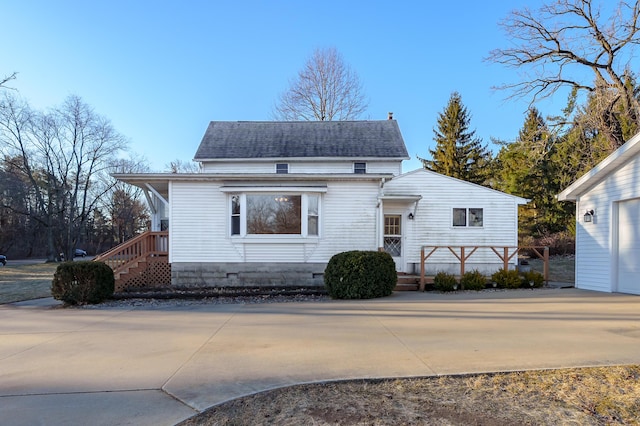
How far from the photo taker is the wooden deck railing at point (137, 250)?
38.3 feet

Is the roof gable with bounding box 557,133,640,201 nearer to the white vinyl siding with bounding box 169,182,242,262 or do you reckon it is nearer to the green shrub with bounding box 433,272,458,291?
the green shrub with bounding box 433,272,458,291

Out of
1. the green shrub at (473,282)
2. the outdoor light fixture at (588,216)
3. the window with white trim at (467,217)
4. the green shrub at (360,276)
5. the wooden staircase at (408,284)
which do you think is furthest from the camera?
the window with white trim at (467,217)

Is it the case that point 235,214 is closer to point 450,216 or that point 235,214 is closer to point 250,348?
point 250,348

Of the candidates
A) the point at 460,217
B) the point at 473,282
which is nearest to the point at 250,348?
the point at 473,282

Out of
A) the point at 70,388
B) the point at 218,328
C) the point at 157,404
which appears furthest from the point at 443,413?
the point at 218,328

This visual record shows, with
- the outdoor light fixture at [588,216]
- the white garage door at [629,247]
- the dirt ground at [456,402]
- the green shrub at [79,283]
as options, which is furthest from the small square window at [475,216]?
the green shrub at [79,283]

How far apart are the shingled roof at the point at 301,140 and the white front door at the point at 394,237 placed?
150 inches

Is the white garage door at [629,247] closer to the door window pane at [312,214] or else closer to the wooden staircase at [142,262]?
the door window pane at [312,214]

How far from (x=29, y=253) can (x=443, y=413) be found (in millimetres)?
63130

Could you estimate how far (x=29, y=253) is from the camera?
168 ft

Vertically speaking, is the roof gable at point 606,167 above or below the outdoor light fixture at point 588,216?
above

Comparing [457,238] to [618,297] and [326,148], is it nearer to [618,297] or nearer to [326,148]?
[618,297]

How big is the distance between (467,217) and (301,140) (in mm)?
8390

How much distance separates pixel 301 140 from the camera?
18.1 metres
